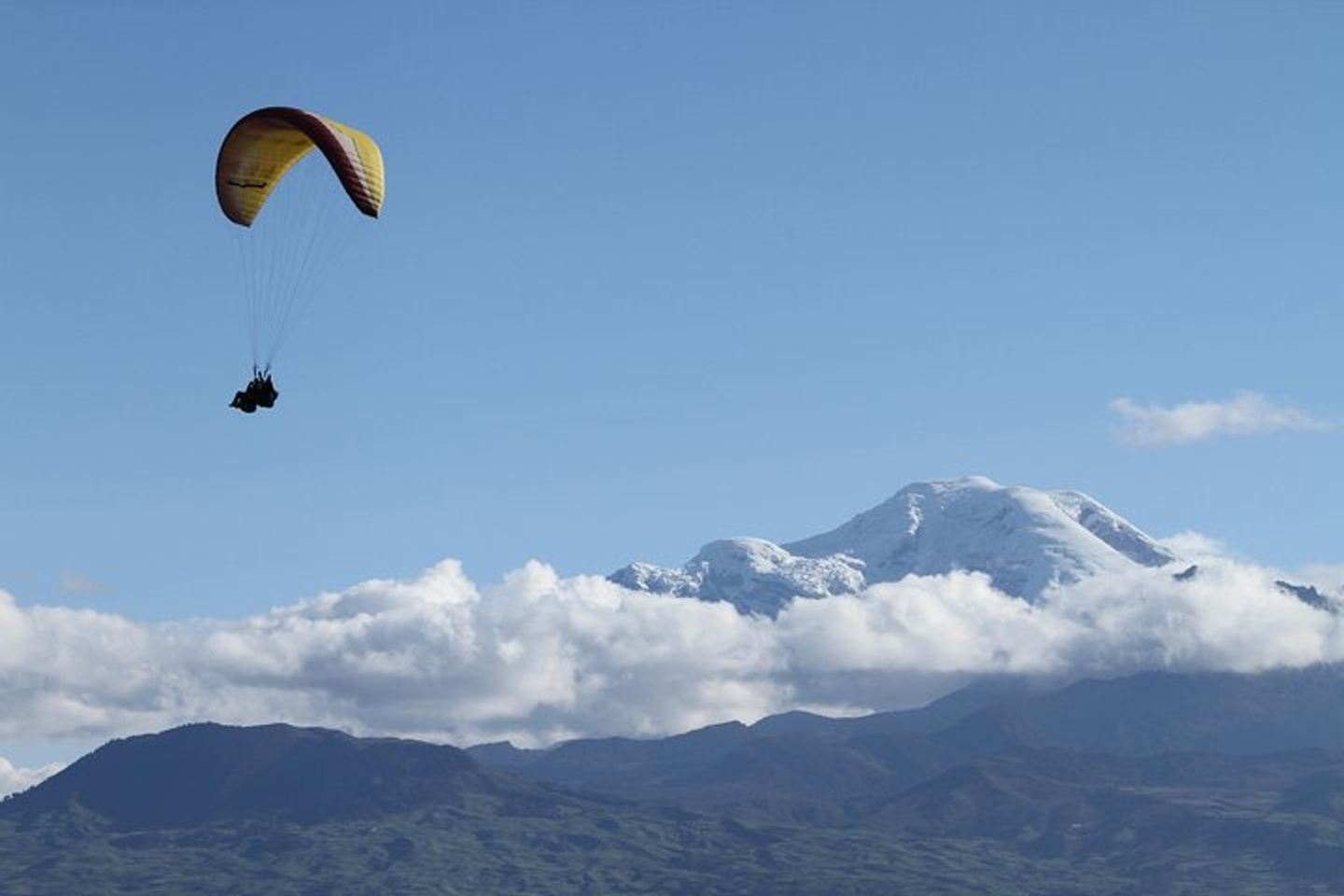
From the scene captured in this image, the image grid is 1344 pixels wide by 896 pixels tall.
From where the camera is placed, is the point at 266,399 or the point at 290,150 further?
the point at 290,150

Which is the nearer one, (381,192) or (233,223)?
(381,192)

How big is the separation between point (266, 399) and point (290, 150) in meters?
21.3

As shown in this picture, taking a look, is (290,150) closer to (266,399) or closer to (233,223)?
(233,223)

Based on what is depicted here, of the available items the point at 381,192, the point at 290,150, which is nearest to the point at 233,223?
the point at 290,150

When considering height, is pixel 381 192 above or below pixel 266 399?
above

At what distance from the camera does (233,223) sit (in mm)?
143000

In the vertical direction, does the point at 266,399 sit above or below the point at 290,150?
below

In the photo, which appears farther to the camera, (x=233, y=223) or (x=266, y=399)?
(x=233, y=223)

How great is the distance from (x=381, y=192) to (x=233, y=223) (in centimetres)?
1738

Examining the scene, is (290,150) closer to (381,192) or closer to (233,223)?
(233,223)

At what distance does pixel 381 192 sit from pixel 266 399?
1505 cm

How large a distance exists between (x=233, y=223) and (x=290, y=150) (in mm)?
6430

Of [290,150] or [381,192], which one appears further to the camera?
[290,150]

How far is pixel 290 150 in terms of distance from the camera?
142625 mm
